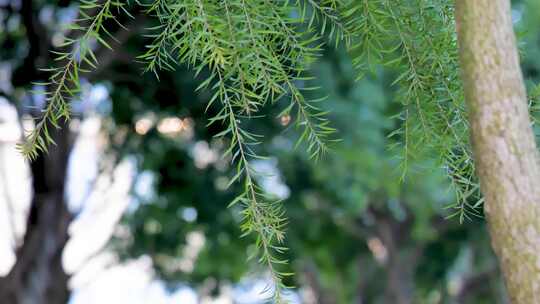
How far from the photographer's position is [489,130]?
99 cm

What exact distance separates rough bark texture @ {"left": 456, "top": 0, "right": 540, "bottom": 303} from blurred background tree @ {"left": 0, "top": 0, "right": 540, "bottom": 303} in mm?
2276

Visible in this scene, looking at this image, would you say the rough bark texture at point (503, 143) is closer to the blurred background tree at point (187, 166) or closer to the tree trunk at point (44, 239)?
the blurred background tree at point (187, 166)

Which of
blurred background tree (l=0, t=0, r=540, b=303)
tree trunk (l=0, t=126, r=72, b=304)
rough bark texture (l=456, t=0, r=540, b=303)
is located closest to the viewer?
rough bark texture (l=456, t=0, r=540, b=303)

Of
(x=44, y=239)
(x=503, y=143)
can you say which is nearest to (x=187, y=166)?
(x=44, y=239)

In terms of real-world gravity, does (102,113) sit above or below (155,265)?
above

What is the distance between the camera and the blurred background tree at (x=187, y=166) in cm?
500

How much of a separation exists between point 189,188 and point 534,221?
5.51 metres

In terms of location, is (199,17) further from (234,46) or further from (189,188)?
(189,188)

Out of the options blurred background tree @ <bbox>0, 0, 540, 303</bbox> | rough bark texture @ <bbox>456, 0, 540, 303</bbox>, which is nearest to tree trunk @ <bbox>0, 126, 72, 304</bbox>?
blurred background tree @ <bbox>0, 0, 540, 303</bbox>

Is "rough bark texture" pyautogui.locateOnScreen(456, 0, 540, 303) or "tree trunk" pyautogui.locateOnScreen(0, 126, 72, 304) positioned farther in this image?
"tree trunk" pyautogui.locateOnScreen(0, 126, 72, 304)

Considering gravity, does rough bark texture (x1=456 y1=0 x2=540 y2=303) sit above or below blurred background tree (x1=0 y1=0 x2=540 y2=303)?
above

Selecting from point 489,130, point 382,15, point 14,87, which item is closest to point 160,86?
point 14,87

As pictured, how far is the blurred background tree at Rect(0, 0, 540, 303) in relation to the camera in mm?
5004

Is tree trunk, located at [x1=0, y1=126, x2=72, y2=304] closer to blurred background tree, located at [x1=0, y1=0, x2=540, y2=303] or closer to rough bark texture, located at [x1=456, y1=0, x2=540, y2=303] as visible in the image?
blurred background tree, located at [x1=0, y1=0, x2=540, y2=303]
